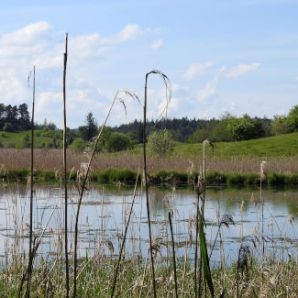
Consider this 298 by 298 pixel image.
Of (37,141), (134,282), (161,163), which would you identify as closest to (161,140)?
(134,282)

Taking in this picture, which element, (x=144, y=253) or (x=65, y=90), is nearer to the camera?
(x=65, y=90)

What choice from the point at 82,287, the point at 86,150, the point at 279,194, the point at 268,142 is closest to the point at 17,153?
the point at 279,194

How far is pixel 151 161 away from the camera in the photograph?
19141 millimetres

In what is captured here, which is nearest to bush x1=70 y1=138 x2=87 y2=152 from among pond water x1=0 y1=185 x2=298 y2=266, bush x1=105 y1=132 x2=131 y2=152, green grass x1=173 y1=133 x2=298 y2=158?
pond water x1=0 y1=185 x2=298 y2=266

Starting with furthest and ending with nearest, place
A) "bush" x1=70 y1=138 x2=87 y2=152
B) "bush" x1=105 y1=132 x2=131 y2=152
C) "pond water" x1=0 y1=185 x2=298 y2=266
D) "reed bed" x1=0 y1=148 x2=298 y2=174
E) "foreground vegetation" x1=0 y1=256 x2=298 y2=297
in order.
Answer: "reed bed" x1=0 y1=148 x2=298 y2=174
"bush" x1=105 y1=132 x2=131 y2=152
"pond water" x1=0 y1=185 x2=298 y2=266
"foreground vegetation" x1=0 y1=256 x2=298 y2=297
"bush" x1=70 y1=138 x2=87 y2=152

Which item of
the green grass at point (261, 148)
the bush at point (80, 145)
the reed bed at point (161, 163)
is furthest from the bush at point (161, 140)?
the green grass at point (261, 148)

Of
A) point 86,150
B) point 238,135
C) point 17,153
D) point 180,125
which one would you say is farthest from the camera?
point 180,125

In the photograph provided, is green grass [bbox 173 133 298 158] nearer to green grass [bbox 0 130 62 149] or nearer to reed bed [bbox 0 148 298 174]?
green grass [bbox 0 130 62 149]

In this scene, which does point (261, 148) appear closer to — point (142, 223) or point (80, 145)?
point (142, 223)

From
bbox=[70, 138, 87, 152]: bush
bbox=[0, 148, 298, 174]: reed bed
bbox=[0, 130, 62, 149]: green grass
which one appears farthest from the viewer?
bbox=[0, 148, 298, 174]: reed bed

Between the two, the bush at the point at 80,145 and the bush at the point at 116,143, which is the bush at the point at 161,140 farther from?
the bush at the point at 116,143

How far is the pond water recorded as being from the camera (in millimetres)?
4902

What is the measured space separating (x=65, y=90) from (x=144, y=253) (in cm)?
496

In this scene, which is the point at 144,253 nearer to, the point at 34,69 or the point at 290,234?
the point at 290,234
